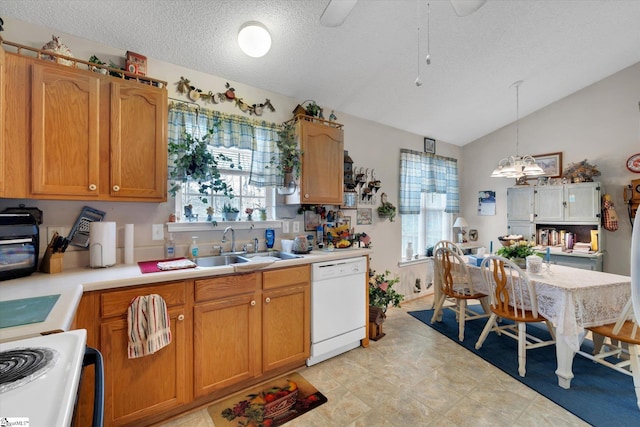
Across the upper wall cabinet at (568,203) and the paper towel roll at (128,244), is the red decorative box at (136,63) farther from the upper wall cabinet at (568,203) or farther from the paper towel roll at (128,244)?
the upper wall cabinet at (568,203)

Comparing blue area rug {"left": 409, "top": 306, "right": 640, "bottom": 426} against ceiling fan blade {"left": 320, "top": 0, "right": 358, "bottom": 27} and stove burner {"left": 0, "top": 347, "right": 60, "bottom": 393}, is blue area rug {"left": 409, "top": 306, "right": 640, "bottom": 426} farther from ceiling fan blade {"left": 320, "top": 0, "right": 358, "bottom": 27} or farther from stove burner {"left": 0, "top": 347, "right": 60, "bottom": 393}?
ceiling fan blade {"left": 320, "top": 0, "right": 358, "bottom": 27}

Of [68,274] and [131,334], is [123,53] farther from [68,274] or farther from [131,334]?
[131,334]

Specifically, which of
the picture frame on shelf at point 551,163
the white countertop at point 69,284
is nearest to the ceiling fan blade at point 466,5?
the white countertop at point 69,284

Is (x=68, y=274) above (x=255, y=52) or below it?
below

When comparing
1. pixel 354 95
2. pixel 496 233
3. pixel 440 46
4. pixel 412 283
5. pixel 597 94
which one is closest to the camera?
pixel 440 46

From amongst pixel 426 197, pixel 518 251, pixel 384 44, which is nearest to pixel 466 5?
pixel 384 44

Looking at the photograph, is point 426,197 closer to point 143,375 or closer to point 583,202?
point 583,202

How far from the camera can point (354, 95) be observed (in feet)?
9.96

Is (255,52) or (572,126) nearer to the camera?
(255,52)

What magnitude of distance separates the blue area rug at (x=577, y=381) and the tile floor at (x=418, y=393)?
0.33 feet

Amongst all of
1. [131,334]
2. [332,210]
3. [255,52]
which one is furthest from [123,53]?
[332,210]

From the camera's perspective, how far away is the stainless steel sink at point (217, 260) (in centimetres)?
228

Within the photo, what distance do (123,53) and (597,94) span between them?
5.45 meters

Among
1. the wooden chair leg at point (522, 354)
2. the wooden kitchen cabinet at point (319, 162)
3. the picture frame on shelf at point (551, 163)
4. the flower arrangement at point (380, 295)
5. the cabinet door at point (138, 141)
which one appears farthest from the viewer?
the picture frame on shelf at point (551, 163)
